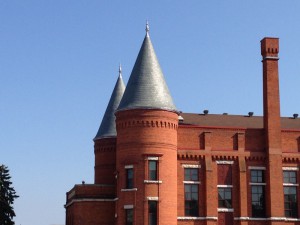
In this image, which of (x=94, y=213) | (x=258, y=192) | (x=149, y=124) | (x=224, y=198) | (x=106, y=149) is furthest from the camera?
(x=106, y=149)

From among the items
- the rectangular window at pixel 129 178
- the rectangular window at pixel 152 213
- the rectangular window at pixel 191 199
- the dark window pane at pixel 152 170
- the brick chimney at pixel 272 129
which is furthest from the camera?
the brick chimney at pixel 272 129

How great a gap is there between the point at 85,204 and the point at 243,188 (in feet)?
40.1

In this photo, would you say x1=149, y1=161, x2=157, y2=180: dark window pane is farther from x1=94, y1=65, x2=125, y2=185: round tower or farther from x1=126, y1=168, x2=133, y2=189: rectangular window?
x1=94, y1=65, x2=125, y2=185: round tower

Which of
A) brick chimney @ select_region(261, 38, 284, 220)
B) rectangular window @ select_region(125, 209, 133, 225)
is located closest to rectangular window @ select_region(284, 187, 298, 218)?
brick chimney @ select_region(261, 38, 284, 220)

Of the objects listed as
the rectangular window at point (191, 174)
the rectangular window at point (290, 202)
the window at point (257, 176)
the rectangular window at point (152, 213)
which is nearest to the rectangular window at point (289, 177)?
the rectangular window at point (290, 202)

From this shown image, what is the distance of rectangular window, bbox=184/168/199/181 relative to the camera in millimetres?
47062

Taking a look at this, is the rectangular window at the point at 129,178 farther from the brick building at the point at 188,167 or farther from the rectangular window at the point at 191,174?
the rectangular window at the point at 191,174

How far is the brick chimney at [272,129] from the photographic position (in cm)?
4731

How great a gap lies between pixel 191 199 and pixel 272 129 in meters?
8.17

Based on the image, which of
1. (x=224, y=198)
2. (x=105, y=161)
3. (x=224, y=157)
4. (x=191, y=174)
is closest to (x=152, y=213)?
(x=191, y=174)

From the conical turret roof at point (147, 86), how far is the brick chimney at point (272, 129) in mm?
7525

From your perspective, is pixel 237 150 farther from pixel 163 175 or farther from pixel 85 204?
pixel 85 204

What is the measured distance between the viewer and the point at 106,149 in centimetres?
5628

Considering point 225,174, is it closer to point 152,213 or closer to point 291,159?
point 291,159
